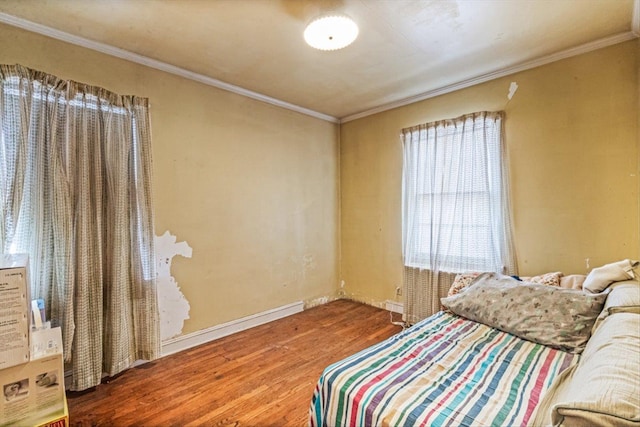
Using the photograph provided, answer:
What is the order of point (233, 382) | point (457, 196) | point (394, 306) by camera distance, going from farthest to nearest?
point (394, 306) → point (457, 196) → point (233, 382)

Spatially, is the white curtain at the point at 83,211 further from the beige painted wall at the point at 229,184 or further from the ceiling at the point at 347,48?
the ceiling at the point at 347,48

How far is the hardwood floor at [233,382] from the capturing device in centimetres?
186

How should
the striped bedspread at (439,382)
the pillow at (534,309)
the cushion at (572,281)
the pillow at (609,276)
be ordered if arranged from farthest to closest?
the cushion at (572,281) → the pillow at (609,276) → the pillow at (534,309) → the striped bedspread at (439,382)

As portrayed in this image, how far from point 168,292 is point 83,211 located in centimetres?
98

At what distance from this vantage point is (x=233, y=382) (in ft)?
7.30

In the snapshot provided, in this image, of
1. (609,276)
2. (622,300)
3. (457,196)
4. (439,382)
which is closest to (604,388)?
(439,382)

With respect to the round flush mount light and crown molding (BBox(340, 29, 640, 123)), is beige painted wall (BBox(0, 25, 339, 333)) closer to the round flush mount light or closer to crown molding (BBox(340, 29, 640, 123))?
crown molding (BBox(340, 29, 640, 123))

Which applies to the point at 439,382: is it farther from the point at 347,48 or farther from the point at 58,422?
the point at 347,48

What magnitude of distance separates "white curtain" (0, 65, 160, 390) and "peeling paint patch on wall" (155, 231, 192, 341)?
0.60 feet

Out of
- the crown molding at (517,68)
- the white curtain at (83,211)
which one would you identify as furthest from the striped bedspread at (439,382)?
the crown molding at (517,68)

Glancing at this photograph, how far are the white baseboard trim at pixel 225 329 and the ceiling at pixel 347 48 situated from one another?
248cm

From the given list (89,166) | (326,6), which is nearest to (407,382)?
(326,6)

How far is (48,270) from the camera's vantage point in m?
2.02

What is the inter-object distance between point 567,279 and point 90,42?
4081mm
